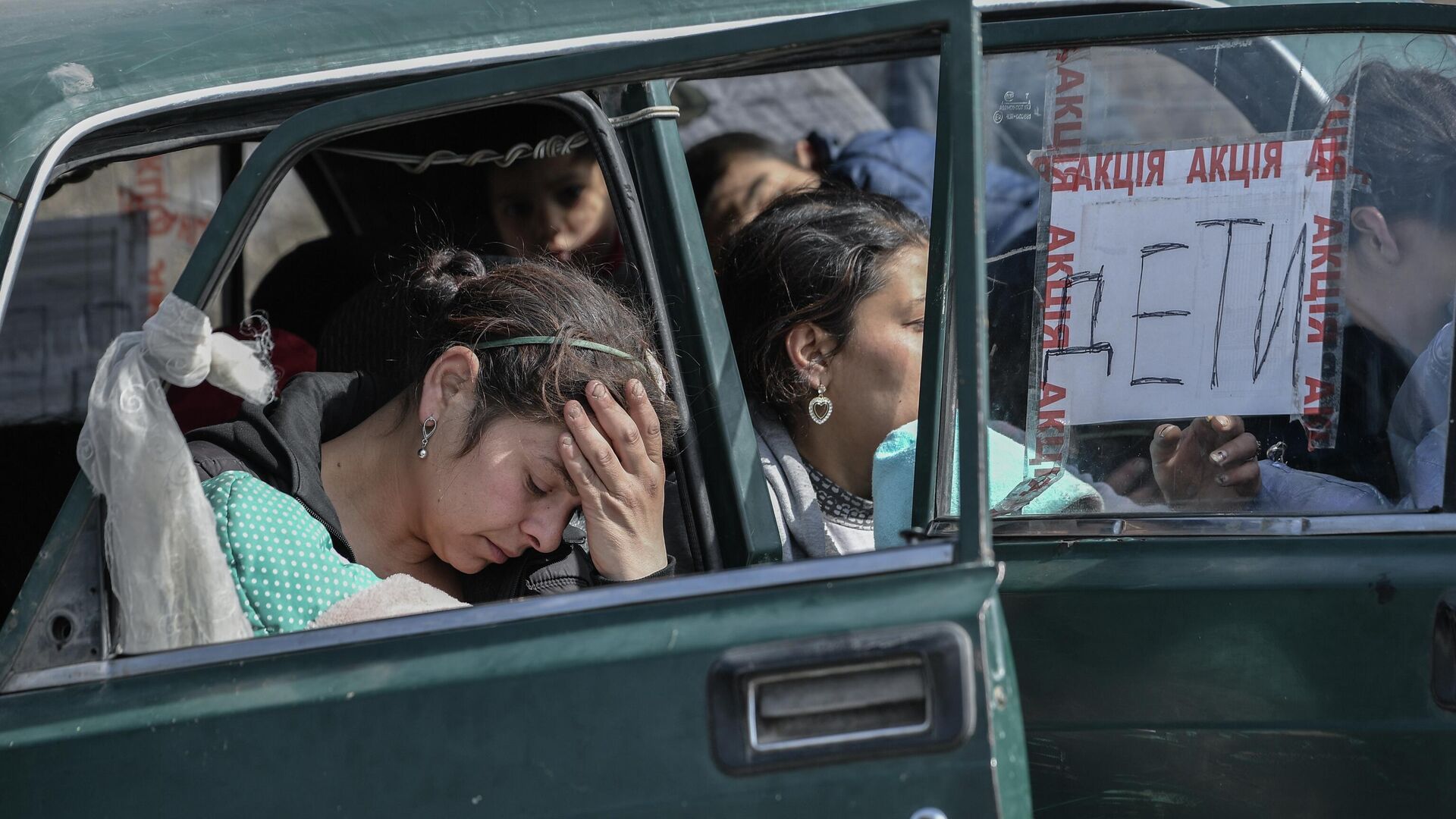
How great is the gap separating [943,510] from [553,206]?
185cm

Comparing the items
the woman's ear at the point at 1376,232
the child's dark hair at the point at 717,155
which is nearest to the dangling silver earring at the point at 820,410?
the woman's ear at the point at 1376,232

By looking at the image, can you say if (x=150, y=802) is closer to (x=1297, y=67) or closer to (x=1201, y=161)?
(x=1201, y=161)

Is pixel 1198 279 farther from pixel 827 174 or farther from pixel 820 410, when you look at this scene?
pixel 827 174

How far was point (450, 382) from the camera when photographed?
2082mm

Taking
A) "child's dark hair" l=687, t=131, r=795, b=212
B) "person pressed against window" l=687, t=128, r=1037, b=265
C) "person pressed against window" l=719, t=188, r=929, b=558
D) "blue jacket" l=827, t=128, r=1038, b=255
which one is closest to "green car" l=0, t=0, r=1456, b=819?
"person pressed against window" l=719, t=188, r=929, b=558

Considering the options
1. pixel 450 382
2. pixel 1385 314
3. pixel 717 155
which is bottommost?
pixel 450 382

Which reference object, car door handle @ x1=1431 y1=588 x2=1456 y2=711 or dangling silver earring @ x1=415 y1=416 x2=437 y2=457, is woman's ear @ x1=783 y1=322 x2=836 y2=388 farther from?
car door handle @ x1=1431 y1=588 x2=1456 y2=711

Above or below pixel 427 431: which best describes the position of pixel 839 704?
below

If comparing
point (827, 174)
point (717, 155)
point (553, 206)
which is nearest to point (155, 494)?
point (553, 206)

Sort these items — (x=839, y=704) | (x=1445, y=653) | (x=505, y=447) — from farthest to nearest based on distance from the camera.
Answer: (x=505, y=447)
(x=1445, y=653)
(x=839, y=704)

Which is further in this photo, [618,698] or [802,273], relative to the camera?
[802,273]

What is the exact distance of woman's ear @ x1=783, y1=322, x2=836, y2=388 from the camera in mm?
2533

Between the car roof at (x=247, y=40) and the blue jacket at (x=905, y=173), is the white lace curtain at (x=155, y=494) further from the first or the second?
the blue jacket at (x=905, y=173)

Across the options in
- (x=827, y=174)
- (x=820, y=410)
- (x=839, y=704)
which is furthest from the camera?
(x=827, y=174)
